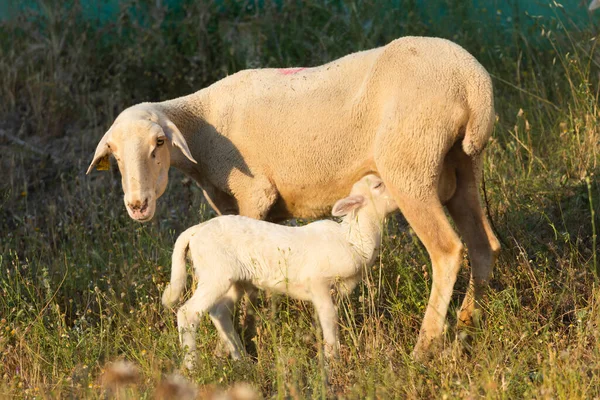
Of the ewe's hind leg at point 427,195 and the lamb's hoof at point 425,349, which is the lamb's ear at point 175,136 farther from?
the lamb's hoof at point 425,349

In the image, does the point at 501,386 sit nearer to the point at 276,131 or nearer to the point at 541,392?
the point at 541,392

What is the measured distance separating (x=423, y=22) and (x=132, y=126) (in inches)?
193

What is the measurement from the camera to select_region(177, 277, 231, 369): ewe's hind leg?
194 inches

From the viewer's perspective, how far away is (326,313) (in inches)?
199

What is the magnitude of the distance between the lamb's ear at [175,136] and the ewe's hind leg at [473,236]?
1488mm

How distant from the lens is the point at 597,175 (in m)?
6.86

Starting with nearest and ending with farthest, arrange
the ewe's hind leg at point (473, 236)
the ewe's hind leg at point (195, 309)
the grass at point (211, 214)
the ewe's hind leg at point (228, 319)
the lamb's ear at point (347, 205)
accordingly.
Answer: the grass at point (211, 214), the ewe's hind leg at point (195, 309), the lamb's ear at point (347, 205), the ewe's hind leg at point (228, 319), the ewe's hind leg at point (473, 236)

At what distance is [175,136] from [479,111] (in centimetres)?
163

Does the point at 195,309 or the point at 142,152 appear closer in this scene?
the point at 195,309

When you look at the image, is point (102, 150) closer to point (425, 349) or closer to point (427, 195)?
point (427, 195)

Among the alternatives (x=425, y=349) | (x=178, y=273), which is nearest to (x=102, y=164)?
(x=178, y=273)

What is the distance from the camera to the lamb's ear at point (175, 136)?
17.5ft

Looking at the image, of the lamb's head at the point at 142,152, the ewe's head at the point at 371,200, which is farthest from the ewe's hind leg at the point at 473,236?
the lamb's head at the point at 142,152

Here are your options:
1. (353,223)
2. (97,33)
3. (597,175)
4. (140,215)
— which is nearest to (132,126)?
(140,215)
